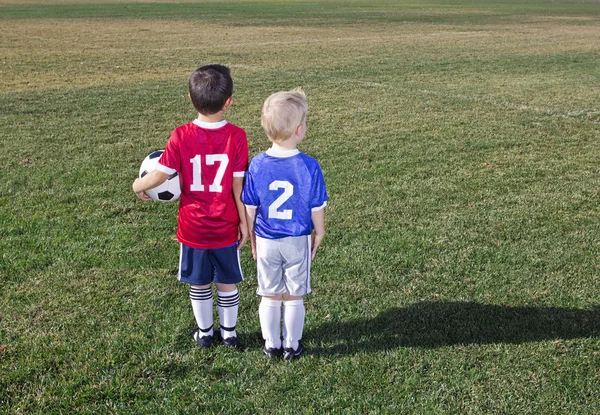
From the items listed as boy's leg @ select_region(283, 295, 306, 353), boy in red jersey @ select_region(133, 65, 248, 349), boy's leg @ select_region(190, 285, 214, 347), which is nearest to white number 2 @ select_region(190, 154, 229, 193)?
boy in red jersey @ select_region(133, 65, 248, 349)

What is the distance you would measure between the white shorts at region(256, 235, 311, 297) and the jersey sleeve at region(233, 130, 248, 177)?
0.36 metres

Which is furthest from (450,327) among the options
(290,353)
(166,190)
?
(166,190)

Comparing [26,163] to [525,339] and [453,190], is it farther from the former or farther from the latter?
[525,339]

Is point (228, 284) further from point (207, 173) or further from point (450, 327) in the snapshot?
point (450, 327)

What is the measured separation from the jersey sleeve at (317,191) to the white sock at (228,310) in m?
0.74

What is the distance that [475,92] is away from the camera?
12008 mm

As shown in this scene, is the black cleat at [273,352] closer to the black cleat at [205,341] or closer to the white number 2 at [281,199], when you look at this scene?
the black cleat at [205,341]

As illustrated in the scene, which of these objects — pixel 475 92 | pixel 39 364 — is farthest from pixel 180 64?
pixel 39 364

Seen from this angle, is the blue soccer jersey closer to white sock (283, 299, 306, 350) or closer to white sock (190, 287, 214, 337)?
white sock (283, 299, 306, 350)

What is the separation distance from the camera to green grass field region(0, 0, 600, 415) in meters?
3.22

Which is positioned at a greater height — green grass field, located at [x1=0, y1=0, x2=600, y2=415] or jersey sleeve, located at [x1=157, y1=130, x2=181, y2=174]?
jersey sleeve, located at [x1=157, y1=130, x2=181, y2=174]

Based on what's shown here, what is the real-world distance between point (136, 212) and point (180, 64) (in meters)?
10.8

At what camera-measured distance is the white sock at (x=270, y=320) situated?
3.34m

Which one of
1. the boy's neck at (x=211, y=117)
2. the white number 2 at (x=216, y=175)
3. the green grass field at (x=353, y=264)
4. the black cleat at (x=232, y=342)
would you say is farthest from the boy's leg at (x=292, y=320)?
the boy's neck at (x=211, y=117)
